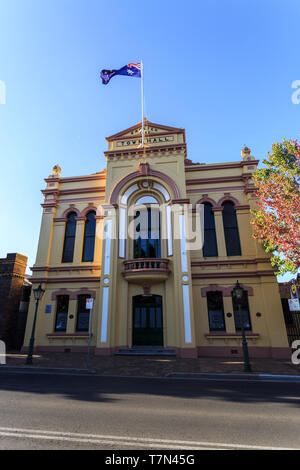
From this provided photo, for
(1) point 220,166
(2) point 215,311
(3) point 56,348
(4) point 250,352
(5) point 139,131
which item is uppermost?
(5) point 139,131

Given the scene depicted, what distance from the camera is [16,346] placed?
62.0 ft

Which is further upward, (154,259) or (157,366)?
(154,259)

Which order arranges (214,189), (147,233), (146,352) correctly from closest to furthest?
(146,352), (147,233), (214,189)

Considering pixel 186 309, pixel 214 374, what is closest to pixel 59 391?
pixel 214 374

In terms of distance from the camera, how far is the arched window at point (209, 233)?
59.3ft

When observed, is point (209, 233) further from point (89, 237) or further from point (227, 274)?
point (89, 237)

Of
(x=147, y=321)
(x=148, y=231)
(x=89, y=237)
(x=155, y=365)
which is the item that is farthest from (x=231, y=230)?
(x=89, y=237)

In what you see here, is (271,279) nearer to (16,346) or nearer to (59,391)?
(59,391)

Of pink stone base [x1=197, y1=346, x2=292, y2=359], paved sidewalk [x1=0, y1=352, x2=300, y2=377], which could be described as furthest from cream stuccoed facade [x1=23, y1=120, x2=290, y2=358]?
paved sidewalk [x1=0, y1=352, x2=300, y2=377]

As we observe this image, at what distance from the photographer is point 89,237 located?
64.7 ft

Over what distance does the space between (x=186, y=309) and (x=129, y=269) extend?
4.56m

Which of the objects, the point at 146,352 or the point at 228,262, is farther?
the point at 228,262

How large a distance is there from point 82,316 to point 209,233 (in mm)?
11097

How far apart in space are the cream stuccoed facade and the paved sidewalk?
1381mm
